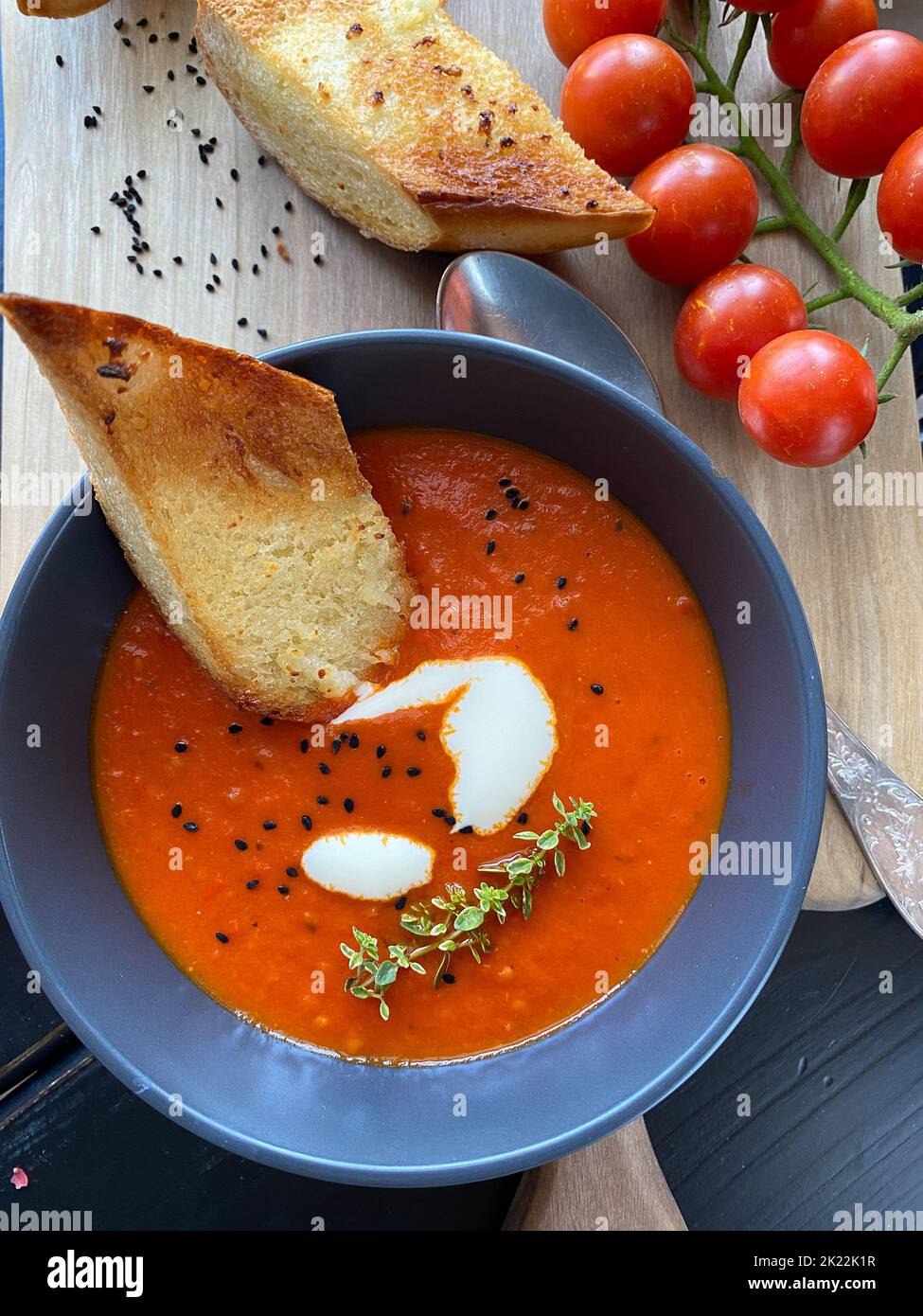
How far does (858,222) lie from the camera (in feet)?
7.30

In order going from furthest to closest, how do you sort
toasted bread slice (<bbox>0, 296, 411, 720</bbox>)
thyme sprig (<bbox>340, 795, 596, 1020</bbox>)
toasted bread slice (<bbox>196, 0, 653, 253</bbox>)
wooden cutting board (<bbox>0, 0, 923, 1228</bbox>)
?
wooden cutting board (<bbox>0, 0, 923, 1228</bbox>) < toasted bread slice (<bbox>196, 0, 653, 253</bbox>) < thyme sprig (<bbox>340, 795, 596, 1020</bbox>) < toasted bread slice (<bbox>0, 296, 411, 720</bbox>)

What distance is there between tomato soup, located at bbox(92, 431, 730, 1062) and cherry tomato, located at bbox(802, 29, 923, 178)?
96 centimetres

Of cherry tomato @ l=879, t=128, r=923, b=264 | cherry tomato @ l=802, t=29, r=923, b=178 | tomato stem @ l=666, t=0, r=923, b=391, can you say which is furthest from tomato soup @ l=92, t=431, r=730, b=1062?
cherry tomato @ l=802, t=29, r=923, b=178

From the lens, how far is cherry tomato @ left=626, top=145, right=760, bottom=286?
2.02 m

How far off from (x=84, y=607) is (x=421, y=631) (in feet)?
2.10

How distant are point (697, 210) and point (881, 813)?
127cm

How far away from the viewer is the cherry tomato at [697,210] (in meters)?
2.02

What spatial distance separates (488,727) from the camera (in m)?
1.98

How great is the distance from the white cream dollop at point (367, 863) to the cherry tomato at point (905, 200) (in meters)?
1.53

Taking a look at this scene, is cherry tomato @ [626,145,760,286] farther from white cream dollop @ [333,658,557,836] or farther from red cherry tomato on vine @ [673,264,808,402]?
white cream dollop @ [333,658,557,836]

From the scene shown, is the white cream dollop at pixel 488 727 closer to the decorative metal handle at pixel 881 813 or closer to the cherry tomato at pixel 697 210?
the decorative metal handle at pixel 881 813
